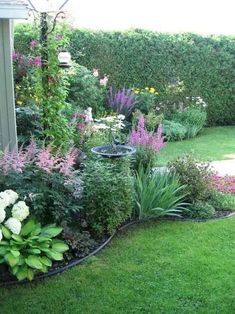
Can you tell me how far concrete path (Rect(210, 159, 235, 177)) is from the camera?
23.6ft

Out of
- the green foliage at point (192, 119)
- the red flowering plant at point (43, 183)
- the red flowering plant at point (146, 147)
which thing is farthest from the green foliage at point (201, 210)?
the green foliage at point (192, 119)

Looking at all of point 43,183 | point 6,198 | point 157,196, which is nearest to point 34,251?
point 6,198

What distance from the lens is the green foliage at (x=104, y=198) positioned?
4371mm

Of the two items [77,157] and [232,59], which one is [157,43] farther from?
[77,157]

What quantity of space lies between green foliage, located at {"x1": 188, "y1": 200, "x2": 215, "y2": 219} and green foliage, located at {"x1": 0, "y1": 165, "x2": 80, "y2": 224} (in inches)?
65.0

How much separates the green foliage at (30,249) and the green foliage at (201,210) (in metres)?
1.97

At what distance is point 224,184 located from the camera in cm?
626

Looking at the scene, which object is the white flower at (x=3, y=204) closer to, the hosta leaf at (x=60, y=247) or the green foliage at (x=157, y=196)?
the hosta leaf at (x=60, y=247)

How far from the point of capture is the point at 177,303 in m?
3.48

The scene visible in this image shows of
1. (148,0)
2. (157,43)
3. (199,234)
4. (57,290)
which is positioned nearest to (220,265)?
(199,234)

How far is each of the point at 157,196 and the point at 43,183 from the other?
1.46 m

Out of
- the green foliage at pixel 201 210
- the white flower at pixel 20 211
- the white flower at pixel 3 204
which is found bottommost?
the green foliage at pixel 201 210

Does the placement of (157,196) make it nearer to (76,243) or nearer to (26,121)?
(76,243)

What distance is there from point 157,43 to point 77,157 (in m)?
6.58
